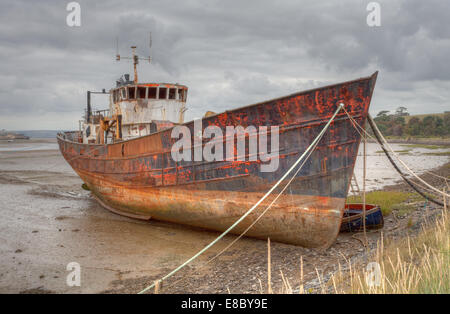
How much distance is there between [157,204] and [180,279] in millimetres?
3114

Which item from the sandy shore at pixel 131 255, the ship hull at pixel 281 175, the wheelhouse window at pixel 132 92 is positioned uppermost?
the wheelhouse window at pixel 132 92

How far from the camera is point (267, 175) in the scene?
6.57 meters

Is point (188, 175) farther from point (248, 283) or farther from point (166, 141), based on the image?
point (248, 283)

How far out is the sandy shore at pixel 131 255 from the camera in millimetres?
5512

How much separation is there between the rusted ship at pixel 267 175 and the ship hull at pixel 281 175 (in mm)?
17

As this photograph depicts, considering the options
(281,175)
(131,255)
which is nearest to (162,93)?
(131,255)

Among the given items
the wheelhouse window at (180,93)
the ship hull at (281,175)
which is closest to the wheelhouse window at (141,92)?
the wheelhouse window at (180,93)

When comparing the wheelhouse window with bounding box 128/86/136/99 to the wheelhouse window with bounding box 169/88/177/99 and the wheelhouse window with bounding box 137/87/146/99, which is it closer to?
the wheelhouse window with bounding box 137/87/146/99

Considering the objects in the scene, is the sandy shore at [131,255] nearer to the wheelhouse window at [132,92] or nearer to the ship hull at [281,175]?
the ship hull at [281,175]

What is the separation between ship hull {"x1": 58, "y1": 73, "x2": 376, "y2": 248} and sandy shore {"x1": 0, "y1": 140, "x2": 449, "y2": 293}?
1.57 ft

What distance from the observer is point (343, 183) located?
6.07 m

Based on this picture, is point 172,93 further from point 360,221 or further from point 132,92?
point 360,221

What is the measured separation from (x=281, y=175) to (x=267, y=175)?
0.93ft
